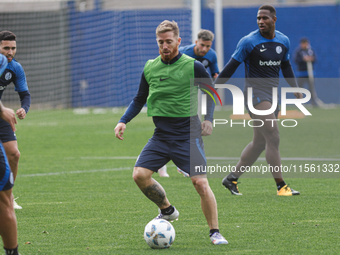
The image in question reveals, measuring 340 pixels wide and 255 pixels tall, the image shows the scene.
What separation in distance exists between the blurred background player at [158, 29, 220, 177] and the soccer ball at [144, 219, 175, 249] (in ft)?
13.2

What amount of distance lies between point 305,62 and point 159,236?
71.5 ft

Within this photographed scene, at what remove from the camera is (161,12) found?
24094mm

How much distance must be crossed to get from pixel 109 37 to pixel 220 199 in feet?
59.8

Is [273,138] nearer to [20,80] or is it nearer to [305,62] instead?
[20,80]

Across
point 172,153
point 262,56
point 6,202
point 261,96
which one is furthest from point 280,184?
point 6,202

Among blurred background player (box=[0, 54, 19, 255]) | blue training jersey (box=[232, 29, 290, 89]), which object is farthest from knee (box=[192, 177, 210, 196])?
blue training jersey (box=[232, 29, 290, 89])

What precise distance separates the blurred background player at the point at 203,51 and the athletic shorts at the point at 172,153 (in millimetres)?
3753

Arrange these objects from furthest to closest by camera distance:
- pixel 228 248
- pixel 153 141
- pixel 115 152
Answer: pixel 115 152 → pixel 153 141 → pixel 228 248

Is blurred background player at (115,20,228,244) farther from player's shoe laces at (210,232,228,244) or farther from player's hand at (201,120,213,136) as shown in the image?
player's shoe laces at (210,232,228,244)

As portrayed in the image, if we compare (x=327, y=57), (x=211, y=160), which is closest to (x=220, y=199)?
(x=211, y=160)

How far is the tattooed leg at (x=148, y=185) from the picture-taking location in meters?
5.31

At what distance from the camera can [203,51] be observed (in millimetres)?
9094

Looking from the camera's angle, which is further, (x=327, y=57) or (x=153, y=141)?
(x=327, y=57)

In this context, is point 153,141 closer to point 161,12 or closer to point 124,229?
point 124,229
